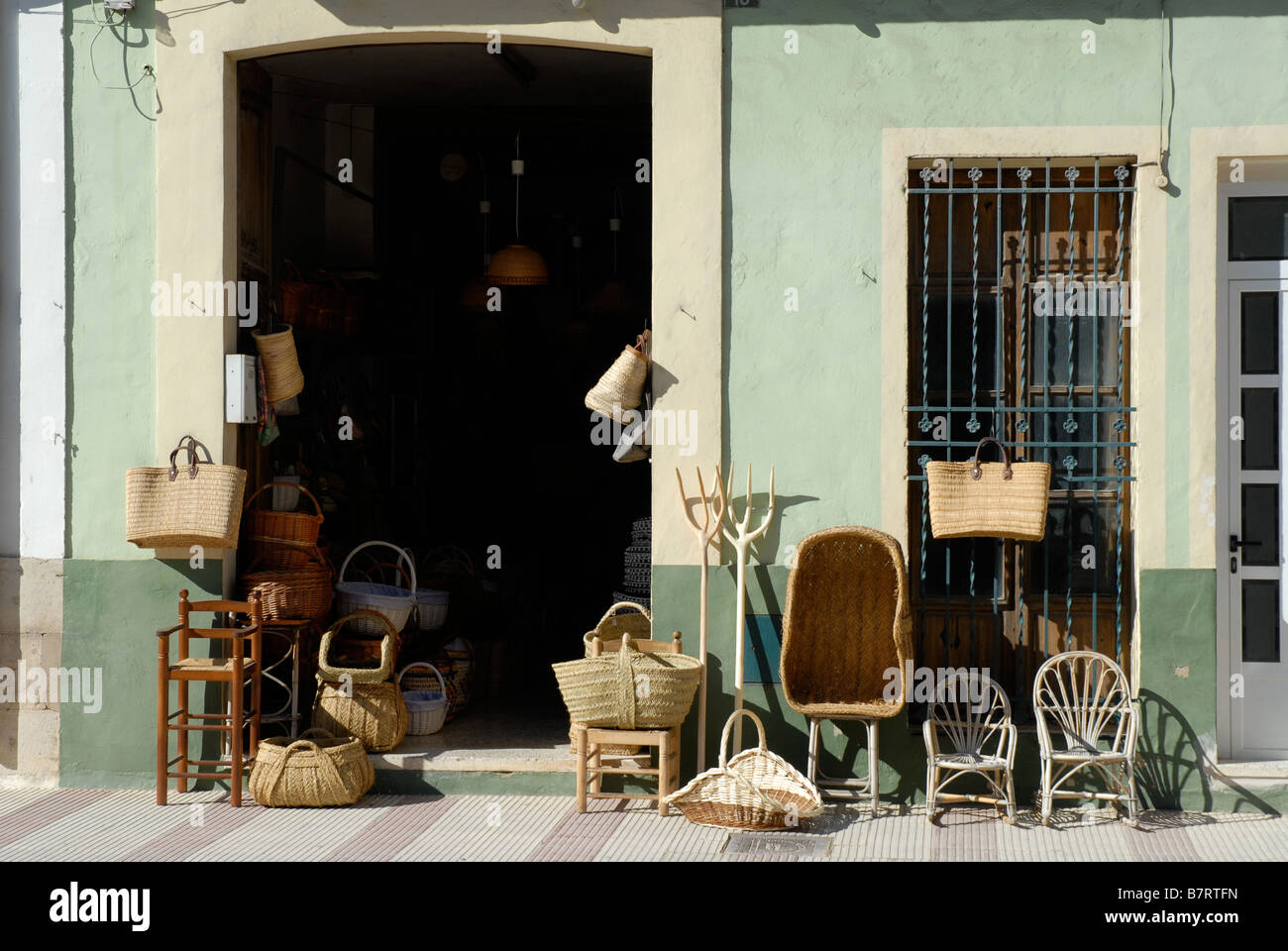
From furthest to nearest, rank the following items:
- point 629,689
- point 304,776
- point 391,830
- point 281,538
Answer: point 281,538 → point 304,776 → point 629,689 → point 391,830

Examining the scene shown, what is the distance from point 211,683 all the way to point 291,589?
2.08 feet

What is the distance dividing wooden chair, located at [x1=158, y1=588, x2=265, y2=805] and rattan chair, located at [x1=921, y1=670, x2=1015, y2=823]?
3.38 meters

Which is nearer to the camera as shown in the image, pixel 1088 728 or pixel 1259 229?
pixel 1088 728

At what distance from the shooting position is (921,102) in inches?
271

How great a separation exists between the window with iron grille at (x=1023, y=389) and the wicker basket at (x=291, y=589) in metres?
3.23

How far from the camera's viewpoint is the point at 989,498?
6.62 m

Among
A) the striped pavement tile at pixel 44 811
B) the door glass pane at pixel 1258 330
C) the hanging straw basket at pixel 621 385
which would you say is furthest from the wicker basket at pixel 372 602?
the door glass pane at pixel 1258 330

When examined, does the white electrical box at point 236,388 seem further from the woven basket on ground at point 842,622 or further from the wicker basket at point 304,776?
the woven basket on ground at point 842,622

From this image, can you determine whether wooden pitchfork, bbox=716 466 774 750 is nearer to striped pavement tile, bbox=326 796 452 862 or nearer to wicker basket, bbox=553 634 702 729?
wicker basket, bbox=553 634 702 729

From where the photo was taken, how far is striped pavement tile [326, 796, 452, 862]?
5.97 meters

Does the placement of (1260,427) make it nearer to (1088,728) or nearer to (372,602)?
(1088,728)

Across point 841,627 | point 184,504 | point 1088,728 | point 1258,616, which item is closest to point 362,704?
point 184,504

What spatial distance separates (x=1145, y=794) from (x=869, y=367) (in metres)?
2.53

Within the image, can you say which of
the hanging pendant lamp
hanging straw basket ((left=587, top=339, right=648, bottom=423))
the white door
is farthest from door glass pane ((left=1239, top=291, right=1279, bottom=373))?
the hanging pendant lamp
